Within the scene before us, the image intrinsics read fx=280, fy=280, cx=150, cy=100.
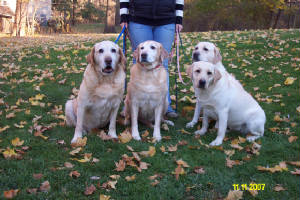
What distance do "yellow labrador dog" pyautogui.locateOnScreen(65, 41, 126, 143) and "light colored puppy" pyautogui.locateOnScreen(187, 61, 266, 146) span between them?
1.07m

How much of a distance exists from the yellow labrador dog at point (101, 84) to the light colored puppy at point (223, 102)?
42.0 inches

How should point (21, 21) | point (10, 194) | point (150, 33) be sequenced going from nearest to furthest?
1. point (10, 194)
2. point (150, 33)
3. point (21, 21)

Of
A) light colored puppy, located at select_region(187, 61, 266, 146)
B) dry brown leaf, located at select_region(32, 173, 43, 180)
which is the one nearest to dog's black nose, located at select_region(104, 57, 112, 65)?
light colored puppy, located at select_region(187, 61, 266, 146)

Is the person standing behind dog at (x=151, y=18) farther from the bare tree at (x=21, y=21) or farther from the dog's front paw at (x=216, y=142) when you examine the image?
the bare tree at (x=21, y=21)

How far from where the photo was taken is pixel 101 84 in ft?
12.8

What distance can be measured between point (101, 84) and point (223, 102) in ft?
5.75

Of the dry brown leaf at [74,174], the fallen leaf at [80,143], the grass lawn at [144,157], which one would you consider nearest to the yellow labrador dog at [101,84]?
the fallen leaf at [80,143]

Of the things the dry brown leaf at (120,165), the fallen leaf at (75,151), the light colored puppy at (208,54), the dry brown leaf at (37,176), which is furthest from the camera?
the light colored puppy at (208,54)

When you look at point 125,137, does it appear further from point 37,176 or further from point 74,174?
point 37,176

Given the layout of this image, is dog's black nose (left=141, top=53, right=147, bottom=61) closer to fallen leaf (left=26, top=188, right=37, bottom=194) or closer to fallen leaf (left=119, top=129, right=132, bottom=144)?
fallen leaf (left=119, top=129, right=132, bottom=144)

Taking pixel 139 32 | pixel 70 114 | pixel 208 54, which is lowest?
pixel 70 114

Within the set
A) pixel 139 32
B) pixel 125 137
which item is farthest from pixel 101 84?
pixel 139 32

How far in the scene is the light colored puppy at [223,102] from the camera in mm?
3951

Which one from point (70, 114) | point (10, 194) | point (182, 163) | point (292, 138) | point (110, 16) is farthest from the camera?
point (110, 16)
